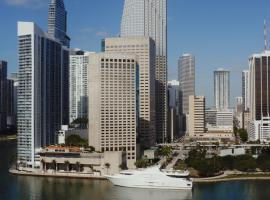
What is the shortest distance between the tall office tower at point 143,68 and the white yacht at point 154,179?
21976 mm

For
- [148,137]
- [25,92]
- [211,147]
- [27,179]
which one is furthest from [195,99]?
[27,179]

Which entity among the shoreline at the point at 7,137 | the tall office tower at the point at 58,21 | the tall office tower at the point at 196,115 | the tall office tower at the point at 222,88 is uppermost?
the tall office tower at the point at 58,21

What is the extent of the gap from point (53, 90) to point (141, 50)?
42.6 feet

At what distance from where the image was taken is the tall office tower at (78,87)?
8881 cm

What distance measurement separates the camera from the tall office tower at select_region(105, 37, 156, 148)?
5934 cm

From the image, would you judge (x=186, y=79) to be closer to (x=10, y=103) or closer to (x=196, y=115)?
(x=196, y=115)

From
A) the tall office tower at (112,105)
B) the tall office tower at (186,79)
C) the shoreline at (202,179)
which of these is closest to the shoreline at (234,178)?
the shoreline at (202,179)

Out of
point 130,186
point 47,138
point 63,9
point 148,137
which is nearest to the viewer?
point 130,186

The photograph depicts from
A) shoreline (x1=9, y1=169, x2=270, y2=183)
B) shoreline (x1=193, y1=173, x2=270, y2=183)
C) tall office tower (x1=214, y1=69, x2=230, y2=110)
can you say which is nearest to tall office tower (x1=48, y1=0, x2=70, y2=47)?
tall office tower (x1=214, y1=69, x2=230, y2=110)

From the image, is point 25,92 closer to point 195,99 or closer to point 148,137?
point 148,137

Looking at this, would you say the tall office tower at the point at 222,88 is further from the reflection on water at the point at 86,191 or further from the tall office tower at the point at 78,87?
the reflection on water at the point at 86,191

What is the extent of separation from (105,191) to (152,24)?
45.6 m

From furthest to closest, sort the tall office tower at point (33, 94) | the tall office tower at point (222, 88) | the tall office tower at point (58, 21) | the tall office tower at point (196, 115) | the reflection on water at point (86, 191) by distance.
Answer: the tall office tower at point (222, 88), the tall office tower at point (58, 21), the tall office tower at point (196, 115), the tall office tower at point (33, 94), the reflection on water at point (86, 191)

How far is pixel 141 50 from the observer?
60.5 meters
